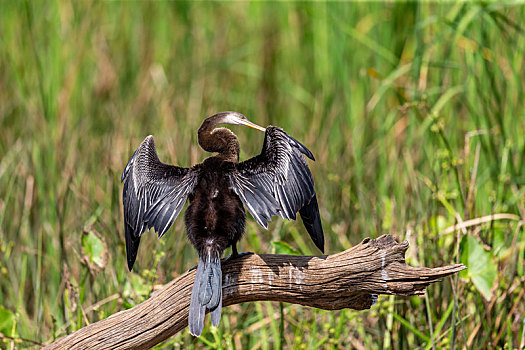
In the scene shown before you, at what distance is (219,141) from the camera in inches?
92.9

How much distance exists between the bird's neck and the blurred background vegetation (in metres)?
0.58

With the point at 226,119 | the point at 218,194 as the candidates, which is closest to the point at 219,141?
the point at 226,119

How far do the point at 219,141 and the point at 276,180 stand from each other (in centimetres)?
29

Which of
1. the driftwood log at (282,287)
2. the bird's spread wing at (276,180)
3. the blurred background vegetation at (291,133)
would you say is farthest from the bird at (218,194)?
the blurred background vegetation at (291,133)

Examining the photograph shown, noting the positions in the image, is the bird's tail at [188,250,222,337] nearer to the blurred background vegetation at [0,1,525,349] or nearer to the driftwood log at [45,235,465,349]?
the driftwood log at [45,235,465,349]

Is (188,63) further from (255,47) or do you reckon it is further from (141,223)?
(141,223)

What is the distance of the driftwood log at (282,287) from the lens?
1.98 metres

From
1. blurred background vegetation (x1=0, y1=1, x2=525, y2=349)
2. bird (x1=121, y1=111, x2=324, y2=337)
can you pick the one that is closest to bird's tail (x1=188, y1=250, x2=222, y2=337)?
bird (x1=121, y1=111, x2=324, y2=337)

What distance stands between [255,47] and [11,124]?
6.26ft

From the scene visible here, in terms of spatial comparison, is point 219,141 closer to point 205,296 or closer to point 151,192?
point 151,192

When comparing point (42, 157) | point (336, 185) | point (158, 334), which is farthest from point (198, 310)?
point (42, 157)

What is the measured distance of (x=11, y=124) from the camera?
461 cm

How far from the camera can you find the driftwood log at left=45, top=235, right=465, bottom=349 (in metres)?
1.98

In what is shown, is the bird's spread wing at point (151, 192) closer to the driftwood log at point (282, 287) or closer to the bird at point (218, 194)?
the bird at point (218, 194)
